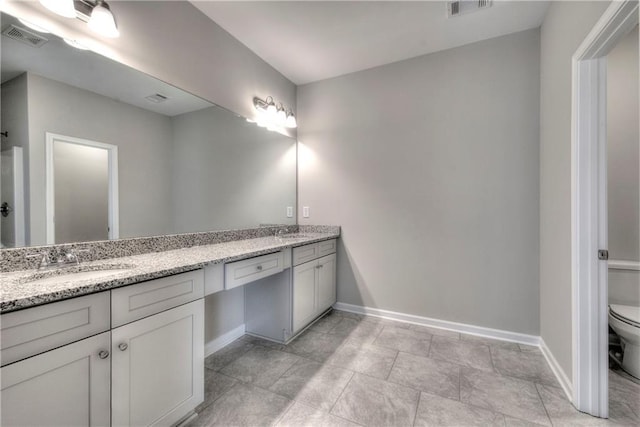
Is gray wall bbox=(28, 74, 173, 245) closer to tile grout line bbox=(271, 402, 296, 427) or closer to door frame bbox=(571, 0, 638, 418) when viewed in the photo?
tile grout line bbox=(271, 402, 296, 427)

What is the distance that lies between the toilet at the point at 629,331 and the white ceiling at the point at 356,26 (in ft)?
7.02

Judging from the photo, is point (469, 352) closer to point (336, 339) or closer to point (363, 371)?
point (363, 371)

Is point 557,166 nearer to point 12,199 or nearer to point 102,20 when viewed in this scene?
point 102,20

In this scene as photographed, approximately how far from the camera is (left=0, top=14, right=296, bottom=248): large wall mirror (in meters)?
1.20

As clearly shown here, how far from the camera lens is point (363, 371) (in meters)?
1.81

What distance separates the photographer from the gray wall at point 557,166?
1.54 meters

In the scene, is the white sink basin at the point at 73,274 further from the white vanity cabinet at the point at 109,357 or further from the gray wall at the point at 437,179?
the gray wall at the point at 437,179

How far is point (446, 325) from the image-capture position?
2.43 m

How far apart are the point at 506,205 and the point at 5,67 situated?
315 centimetres

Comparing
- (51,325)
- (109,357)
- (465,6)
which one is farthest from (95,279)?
(465,6)

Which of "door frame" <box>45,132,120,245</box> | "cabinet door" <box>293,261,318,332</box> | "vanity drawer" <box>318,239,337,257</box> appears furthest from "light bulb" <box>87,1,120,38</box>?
"vanity drawer" <box>318,239,337,257</box>

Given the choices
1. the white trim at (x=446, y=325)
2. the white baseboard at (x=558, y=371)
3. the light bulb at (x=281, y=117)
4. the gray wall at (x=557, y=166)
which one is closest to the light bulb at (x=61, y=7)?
the light bulb at (x=281, y=117)

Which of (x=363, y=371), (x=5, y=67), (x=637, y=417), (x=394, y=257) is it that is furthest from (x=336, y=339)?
(x=5, y=67)

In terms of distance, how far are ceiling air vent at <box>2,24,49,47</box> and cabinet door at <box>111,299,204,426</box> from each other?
53.4 inches
